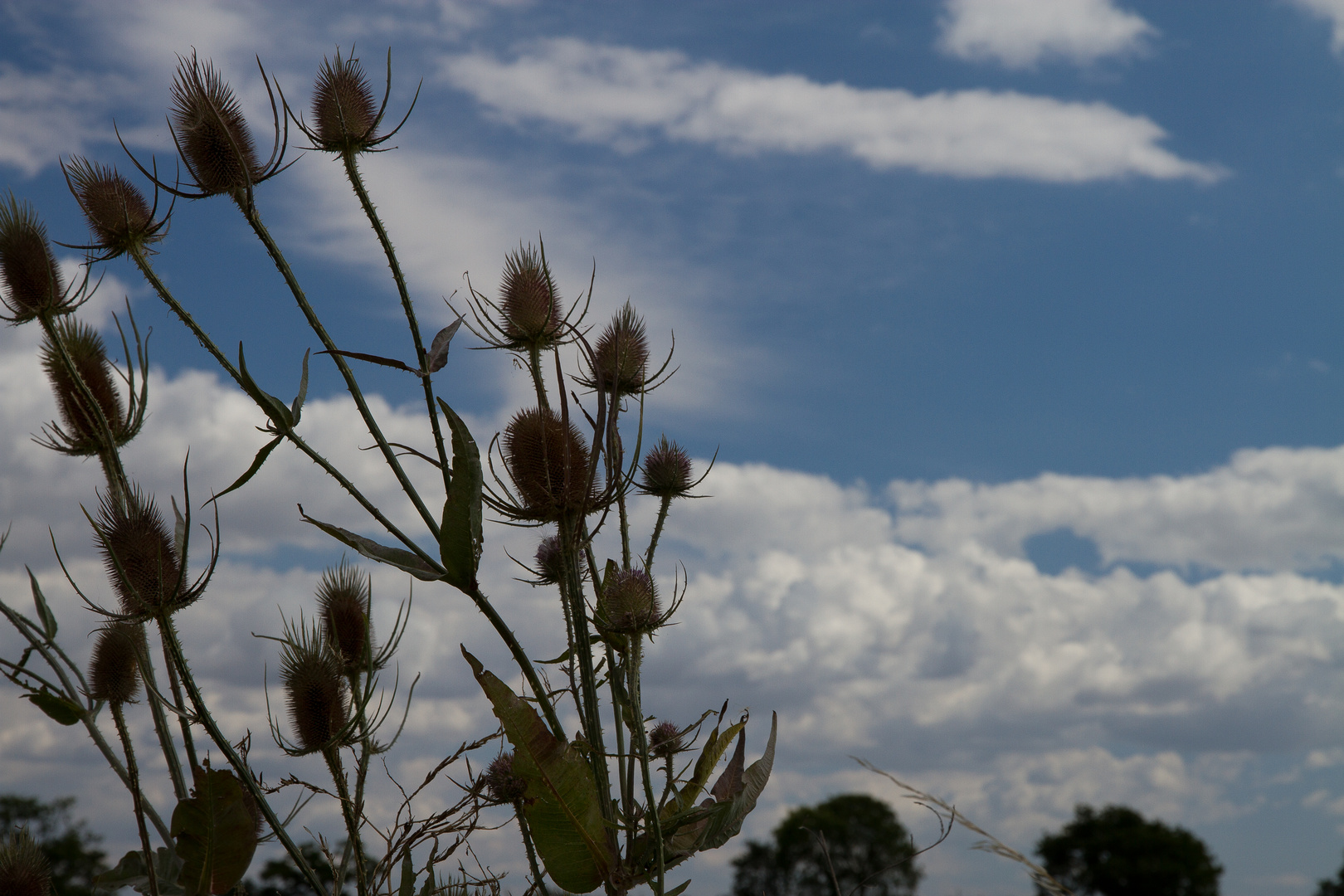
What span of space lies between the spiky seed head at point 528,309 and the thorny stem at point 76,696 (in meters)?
1.63

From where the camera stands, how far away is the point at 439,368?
225 centimetres

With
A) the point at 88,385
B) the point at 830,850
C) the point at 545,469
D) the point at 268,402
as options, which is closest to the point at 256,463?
the point at 268,402

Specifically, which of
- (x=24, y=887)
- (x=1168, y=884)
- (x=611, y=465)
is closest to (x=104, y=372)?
(x=24, y=887)

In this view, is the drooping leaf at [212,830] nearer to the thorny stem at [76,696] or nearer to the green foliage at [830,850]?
the thorny stem at [76,696]

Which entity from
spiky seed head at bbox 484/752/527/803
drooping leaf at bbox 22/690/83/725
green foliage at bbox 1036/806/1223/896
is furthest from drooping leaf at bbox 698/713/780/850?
green foliage at bbox 1036/806/1223/896

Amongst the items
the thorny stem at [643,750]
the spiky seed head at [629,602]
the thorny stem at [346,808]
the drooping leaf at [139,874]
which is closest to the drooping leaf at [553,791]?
the thorny stem at [643,750]

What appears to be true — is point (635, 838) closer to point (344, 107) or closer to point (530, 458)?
point (530, 458)

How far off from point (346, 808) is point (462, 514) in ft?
4.80

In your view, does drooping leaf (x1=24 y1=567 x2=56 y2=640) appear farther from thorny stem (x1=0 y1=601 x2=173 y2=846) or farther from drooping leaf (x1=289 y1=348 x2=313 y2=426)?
drooping leaf (x1=289 y1=348 x2=313 y2=426)

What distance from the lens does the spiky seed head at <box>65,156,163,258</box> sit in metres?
3.02

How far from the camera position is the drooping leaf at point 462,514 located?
192cm

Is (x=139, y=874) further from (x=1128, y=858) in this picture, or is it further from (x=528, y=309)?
(x=1128, y=858)

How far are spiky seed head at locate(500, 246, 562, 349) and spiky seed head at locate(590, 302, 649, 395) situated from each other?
0.18m

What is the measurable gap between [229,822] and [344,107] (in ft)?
6.18
